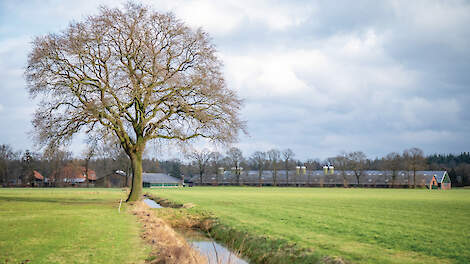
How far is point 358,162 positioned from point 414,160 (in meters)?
18.9

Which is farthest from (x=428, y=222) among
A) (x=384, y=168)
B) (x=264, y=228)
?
(x=384, y=168)

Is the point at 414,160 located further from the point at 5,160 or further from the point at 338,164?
the point at 5,160

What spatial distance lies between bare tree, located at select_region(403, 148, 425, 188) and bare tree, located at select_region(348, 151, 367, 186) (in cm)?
1504

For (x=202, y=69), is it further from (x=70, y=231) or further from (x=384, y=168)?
(x=384, y=168)

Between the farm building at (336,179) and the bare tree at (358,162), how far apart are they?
1.49 feet

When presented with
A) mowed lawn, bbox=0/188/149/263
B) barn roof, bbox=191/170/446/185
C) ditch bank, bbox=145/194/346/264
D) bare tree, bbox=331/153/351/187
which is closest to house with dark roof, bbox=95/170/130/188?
barn roof, bbox=191/170/446/185

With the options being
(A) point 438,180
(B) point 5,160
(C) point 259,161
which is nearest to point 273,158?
(C) point 259,161

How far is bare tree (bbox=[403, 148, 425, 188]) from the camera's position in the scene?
4567 inches

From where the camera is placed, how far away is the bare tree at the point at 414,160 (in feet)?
381

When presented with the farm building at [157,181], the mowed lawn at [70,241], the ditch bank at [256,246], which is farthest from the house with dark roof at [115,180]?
the mowed lawn at [70,241]

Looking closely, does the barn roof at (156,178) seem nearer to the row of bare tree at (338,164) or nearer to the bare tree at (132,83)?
the row of bare tree at (338,164)

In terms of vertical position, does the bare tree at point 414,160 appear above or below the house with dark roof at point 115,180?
above

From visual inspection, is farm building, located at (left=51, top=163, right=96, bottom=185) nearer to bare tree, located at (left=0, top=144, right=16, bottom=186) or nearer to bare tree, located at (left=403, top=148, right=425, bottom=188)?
bare tree, located at (left=0, top=144, right=16, bottom=186)

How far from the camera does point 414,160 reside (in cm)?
11712
